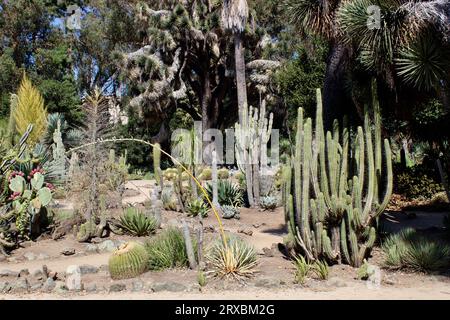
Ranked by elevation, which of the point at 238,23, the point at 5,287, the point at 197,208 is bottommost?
the point at 5,287

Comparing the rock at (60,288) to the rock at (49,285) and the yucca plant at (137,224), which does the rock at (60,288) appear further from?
the yucca plant at (137,224)

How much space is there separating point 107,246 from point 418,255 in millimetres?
5760

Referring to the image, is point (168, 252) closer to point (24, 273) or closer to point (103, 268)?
point (103, 268)

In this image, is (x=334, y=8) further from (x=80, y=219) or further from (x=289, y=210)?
(x=80, y=219)

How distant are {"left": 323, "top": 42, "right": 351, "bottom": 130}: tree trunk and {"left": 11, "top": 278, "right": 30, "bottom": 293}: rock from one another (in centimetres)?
684

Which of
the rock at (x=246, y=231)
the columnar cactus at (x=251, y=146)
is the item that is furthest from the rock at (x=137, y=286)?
the columnar cactus at (x=251, y=146)

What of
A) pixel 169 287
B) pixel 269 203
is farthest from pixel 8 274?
pixel 269 203

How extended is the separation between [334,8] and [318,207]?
4.81m

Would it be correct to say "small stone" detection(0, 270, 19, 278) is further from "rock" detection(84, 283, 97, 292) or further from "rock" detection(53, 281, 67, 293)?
"rock" detection(84, 283, 97, 292)

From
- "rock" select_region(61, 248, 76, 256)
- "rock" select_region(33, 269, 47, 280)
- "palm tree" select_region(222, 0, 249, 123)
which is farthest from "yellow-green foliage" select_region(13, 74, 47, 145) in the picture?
"rock" select_region(33, 269, 47, 280)

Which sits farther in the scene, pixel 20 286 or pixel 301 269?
pixel 301 269

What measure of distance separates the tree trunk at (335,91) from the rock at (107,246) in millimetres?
5132

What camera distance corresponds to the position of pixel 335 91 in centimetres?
1133

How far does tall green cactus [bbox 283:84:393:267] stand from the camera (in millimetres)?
8047
